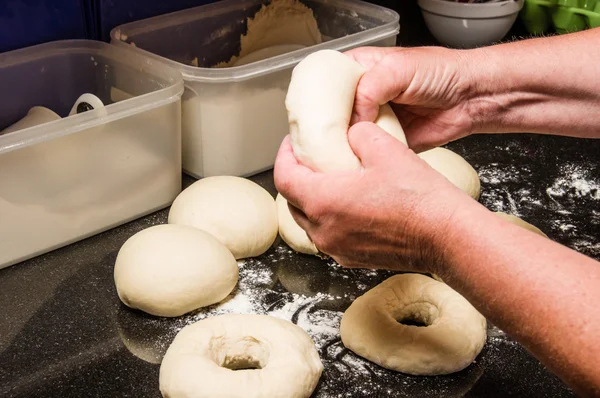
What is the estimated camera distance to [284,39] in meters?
2.08

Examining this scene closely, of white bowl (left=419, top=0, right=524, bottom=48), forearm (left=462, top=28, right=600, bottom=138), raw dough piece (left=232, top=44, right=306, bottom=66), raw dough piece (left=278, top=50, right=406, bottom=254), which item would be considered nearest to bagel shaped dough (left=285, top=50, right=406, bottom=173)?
raw dough piece (left=278, top=50, right=406, bottom=254)

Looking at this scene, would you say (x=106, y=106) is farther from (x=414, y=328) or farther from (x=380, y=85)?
(x=414, y=328)

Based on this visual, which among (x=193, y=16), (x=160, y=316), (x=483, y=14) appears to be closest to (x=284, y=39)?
(x=193, y=16)

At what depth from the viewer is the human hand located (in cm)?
97

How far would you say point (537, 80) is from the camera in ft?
4.53

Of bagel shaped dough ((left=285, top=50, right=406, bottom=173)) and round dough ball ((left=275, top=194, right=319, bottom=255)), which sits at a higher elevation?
bagel shaped dough ((left=285, top=50, right=406, bottom=173))

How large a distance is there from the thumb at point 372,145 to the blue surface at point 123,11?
1.00 metres

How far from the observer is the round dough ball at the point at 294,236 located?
5.04 ft

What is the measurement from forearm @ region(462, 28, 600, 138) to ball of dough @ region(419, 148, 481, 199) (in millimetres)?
303

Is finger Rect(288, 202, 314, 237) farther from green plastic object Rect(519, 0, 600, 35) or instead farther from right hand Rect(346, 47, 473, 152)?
green plastic object Rect(519, 0, 600, 35)

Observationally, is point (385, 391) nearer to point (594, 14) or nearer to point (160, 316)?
point (160, 316)

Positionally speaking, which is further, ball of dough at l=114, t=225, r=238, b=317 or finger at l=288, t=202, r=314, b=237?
ball of dough at l=114, t=225, r=238, b=317

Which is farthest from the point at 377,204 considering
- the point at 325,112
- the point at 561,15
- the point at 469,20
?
the point at 561,15

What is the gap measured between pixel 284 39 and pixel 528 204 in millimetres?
853
